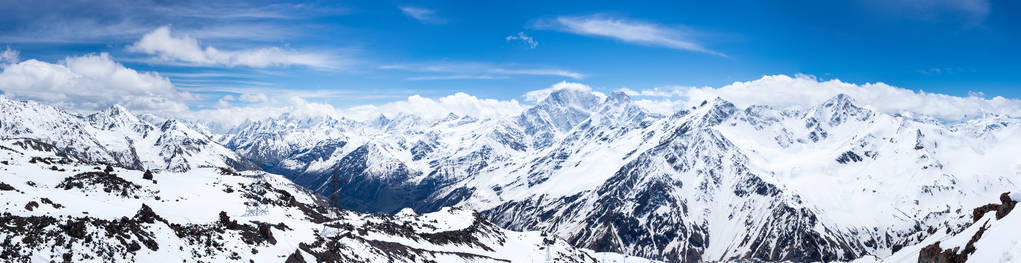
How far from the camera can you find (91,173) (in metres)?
81.1

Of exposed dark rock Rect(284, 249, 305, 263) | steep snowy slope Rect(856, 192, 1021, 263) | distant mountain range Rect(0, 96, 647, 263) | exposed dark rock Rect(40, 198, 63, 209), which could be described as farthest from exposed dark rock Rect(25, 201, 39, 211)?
steep snowy slope Rect(856, 192, 1021, 263)

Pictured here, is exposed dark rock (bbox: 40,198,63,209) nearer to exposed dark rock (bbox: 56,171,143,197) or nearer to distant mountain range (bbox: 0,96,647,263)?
distant mountain range (bbox: 0,96,647,263)

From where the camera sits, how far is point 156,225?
5222cm

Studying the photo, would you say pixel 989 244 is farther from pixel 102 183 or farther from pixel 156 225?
pixel 102 183

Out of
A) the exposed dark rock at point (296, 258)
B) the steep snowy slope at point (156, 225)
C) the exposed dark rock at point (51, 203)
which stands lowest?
the exposed dark rock at point (296, 258)

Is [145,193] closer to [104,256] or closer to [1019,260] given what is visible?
[104,256]

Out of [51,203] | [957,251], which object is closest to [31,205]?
[51,203]

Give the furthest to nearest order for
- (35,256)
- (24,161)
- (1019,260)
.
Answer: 1. (24,161)
2. (35,256)
3. (1019,260)

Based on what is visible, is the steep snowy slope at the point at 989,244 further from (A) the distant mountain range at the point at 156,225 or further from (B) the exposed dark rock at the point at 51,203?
(B) the exposed dark rock at the point at 51,203

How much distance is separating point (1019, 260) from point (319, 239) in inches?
3097

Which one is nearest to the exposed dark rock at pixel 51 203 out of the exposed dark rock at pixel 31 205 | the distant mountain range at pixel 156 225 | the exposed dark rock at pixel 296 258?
the distant mountain range at pixel 156 225

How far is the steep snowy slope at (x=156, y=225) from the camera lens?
41.5 metres

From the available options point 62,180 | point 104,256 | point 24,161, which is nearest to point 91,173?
point 62,180

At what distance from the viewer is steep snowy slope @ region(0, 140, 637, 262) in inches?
1633
